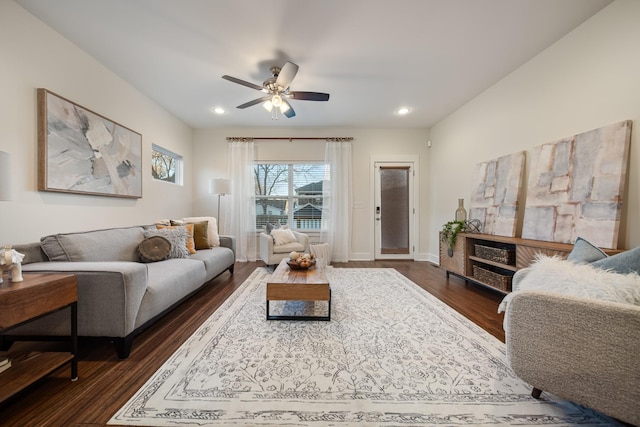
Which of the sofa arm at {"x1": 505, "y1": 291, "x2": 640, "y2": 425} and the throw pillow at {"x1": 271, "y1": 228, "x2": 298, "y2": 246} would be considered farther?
the throw pillow at {"x1": 271, "y1": 228, "x2": 298, "y2": 246}

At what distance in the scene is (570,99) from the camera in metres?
2.35

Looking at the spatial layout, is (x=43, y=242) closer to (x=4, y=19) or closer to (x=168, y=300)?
(x=168, y=300)

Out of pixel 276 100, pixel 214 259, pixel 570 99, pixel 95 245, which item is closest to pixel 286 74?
pixel 276 100

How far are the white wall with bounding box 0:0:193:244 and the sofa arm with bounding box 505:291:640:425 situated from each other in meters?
3.53

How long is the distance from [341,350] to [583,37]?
344 centimetres

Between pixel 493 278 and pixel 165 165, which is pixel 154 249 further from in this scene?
pixel 493 278

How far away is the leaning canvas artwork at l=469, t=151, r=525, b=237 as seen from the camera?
287cm

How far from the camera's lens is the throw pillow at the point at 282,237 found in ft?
13.5

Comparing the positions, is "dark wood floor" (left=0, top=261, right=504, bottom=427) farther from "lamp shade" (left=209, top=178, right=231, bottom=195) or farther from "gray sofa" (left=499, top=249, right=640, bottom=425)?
"lamp shade" (left=209, top=178, right=231, bottom=195)

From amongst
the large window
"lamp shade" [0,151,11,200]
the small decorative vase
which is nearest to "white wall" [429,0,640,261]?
the small decorative vase

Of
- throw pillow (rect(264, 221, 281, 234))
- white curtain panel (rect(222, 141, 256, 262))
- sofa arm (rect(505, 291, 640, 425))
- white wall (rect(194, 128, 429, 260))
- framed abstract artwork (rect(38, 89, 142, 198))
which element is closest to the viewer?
sofa arm (rect(505, 291, 640, 425))

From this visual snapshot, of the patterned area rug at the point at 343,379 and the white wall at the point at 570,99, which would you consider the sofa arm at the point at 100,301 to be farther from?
the white wall at the point at 570,99

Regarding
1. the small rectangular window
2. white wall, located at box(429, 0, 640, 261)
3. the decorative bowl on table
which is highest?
white wall, located at box(429, 0, 640, 261)

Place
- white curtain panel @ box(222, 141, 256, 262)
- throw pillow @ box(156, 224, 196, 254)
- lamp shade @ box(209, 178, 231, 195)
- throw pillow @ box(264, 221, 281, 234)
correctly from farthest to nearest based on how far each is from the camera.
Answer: white curtain panel @ box(222, 141, 256, 262) → throw pillow @ box(264, 221, 281, 234) → lamp shade @ box(209, 178, 231, 195) → throw pillow @ box(156, 224, 196, 254)
